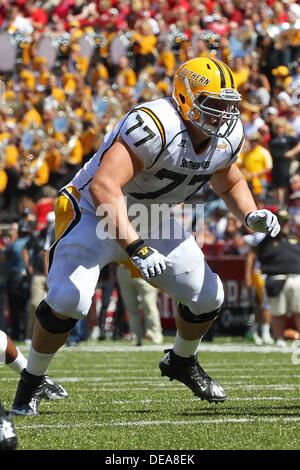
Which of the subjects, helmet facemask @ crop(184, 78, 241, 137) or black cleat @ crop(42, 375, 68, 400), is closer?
helmet facemask @ crop(184, 78, 241, 137)

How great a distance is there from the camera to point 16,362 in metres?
6.08

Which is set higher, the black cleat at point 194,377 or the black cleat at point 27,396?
the black cleat at point 27,396

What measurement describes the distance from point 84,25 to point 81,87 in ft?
7.59

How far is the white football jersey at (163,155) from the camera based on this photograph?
528 centimetres

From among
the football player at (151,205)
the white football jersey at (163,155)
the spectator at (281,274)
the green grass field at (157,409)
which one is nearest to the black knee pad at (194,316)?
the football player at (151,205)

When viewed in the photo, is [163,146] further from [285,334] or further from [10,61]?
[10,61]

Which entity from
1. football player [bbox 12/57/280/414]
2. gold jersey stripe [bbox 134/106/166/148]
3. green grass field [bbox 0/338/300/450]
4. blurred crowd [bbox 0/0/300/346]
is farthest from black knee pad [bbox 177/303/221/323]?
blurred crowd [bbox 0/0/300/346]

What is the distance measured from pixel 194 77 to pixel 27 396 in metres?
1.77

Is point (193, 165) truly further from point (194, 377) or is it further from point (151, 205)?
point (194, 377)

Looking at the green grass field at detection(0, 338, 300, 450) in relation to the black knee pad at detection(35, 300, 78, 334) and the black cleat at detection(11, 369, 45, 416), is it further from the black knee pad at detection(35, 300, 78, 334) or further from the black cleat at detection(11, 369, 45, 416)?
the black knee pad at detection(35, 300, 78, 334)

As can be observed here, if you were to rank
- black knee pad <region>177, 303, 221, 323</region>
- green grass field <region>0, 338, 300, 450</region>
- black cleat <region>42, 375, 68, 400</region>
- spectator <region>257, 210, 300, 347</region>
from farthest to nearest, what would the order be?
spectator <region>257, 210, 300, 347</region>, black cleat <region>42, 375, 68, 400</region>, black knee pad <region>177, 303, 221, 323</region>, green grass field <region>0, 338, 300, 450</region>

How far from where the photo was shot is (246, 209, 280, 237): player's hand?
18.4 feet

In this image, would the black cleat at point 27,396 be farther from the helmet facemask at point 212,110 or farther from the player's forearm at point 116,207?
the helmet facemask at point 212,110
